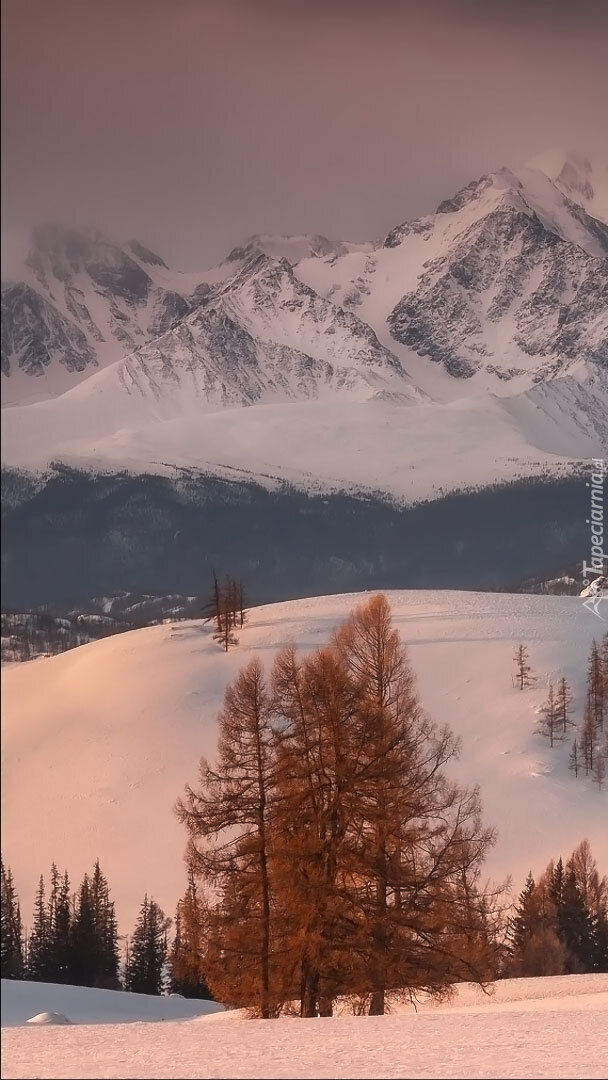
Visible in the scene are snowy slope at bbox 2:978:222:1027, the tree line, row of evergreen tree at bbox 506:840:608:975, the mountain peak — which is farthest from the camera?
the mountain peak

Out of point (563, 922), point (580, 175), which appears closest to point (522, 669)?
point (563, 922)

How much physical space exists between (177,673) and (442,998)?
4.15 meters

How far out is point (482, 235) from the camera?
9.91 m

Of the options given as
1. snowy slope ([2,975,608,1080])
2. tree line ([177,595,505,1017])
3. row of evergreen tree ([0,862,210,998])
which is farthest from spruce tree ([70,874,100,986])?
snowy slope ([2,975,608,1080])

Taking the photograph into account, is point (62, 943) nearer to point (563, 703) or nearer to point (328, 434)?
point (563, 703)

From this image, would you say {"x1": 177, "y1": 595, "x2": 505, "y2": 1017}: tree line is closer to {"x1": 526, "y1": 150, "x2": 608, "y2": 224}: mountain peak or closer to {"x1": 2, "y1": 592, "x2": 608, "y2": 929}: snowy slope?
{"x1": 2, "y1": 592, "x2": 608, "y2": 929}: snowy slope

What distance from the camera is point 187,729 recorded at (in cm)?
1062

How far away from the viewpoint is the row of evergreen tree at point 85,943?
9438 mm

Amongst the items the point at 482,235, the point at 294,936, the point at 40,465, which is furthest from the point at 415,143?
the point at 294,936

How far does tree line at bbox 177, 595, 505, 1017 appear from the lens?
7.44 meters

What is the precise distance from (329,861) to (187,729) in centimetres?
329

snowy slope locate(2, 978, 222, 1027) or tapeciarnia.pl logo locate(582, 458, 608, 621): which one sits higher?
tapeciarnia.pl logo locate(582, 458, 608, 621)

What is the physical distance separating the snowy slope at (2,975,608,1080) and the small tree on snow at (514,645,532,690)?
3.37 m

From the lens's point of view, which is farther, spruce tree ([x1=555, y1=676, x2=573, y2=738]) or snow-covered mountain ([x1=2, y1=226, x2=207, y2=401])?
snow-covered mountain ([x1=2, y1=226, x2=207, y2=401])
